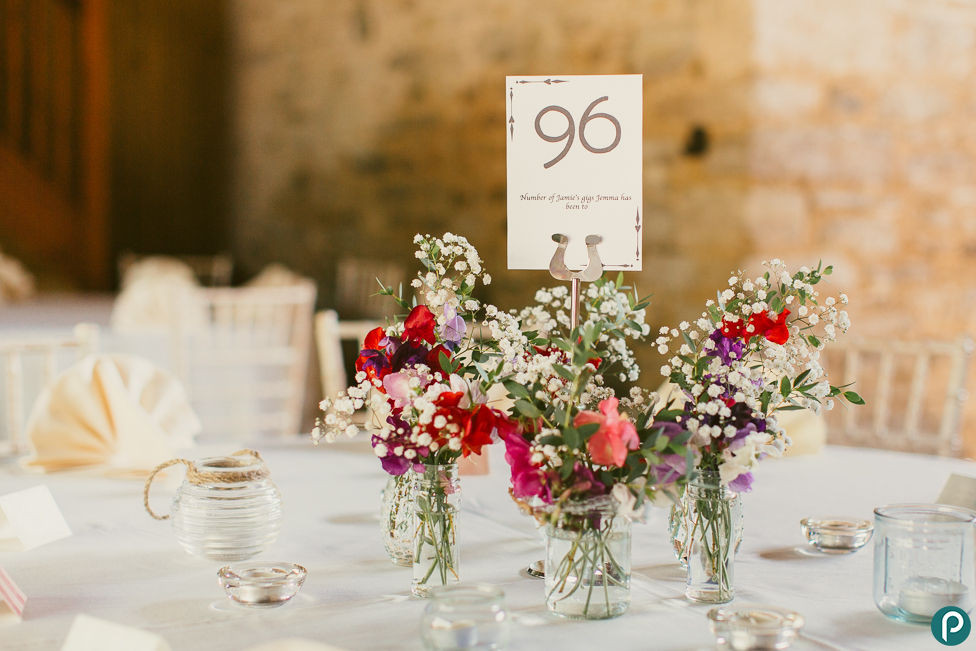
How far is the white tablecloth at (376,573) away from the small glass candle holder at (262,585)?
1 centimetres

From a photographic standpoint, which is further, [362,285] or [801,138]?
[362,285]

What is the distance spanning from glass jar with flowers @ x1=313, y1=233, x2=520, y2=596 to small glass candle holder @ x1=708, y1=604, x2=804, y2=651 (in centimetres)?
28

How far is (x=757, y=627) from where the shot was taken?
0.89 meters

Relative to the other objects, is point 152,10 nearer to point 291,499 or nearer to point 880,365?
point 880,365

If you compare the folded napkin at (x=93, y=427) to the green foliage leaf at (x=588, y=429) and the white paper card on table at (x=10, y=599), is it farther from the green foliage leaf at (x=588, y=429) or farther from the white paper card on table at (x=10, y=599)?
the green foliage leaf at (x=588, y=429)

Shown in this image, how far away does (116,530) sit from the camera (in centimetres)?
130

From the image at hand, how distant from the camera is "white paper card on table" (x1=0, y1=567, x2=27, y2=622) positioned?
0.97 m

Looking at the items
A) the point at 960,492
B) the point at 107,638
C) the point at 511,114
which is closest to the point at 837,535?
the point at 960,492

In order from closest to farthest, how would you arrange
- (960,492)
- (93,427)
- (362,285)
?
(960,492) → (93,427) → (362,285)

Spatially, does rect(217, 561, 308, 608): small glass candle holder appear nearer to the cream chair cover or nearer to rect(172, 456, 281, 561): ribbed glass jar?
rect(172, 456, 281, 561): ribbed glass jar

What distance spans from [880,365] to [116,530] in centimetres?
257

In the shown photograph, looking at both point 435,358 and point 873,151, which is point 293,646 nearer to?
point 435,358

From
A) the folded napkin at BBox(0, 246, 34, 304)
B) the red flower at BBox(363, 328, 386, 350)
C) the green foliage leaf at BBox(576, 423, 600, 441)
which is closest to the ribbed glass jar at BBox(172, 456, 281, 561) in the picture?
the red flower at BBox(363, 328, 386, 350)

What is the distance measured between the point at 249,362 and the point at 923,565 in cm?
292
